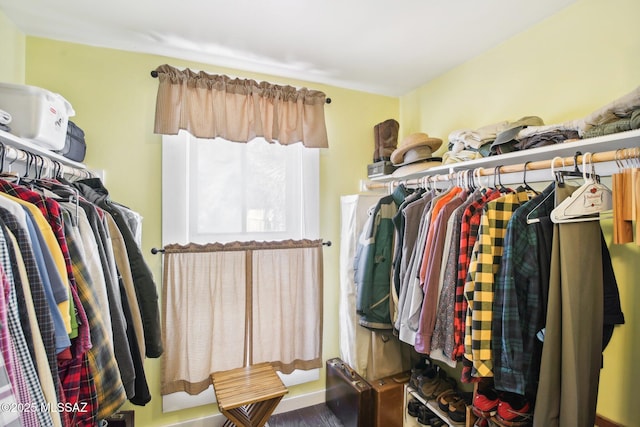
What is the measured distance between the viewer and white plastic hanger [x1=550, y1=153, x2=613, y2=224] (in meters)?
1.10

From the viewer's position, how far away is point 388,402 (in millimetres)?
1939

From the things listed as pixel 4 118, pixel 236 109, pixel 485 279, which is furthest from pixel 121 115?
pixel 485 279

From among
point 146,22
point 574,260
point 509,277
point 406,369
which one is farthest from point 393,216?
point 146,22

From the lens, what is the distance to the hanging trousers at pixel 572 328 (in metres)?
1.07

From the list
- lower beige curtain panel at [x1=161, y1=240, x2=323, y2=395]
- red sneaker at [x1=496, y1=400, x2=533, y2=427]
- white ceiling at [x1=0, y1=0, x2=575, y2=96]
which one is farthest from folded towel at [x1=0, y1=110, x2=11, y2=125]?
red sneaker at [x1=496, y1=400, x2=533, y2=427]

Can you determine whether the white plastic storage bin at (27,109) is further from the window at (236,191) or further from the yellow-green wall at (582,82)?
the yellow-green wall at (582,82)

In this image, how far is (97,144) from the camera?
182cm

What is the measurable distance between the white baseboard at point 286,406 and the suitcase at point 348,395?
8cm

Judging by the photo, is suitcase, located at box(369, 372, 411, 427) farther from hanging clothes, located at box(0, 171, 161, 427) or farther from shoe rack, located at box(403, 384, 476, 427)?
hanging clothes, located at box(0, 171, 161, 427)

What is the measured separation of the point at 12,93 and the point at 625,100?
2263 millimetres

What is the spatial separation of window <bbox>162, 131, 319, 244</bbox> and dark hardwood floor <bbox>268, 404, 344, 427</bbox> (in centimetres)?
127

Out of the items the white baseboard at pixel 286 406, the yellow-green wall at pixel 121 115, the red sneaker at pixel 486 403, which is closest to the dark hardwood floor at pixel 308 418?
the white baseboard at pixel 286 406

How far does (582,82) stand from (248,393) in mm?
2353

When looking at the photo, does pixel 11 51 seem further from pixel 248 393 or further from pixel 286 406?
pixel 286 406
